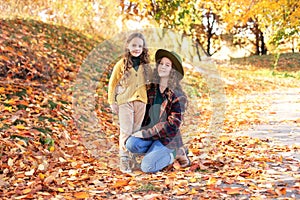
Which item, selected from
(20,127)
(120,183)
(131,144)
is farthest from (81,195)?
(20,127)

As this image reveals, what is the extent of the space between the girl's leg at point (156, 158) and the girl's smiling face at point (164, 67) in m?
0.62

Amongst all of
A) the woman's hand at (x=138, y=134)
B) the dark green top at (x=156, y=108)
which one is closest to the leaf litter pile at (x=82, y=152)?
the woman's hand at (x=138, y=134)

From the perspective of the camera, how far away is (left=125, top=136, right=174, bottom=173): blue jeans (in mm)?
3504

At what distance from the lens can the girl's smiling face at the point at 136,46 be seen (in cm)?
342

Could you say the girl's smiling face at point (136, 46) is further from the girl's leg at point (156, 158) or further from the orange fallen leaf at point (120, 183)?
the orange fallen leaf at point (120, 183)

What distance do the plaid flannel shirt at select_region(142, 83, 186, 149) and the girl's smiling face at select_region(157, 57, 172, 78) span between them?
5.2 inches

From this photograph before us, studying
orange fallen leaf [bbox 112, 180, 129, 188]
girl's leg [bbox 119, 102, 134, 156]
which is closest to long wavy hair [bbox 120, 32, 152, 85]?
girl's leg [bbox 119, 102, 134, 156]

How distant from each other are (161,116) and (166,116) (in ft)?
0.17

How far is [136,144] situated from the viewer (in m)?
3.52

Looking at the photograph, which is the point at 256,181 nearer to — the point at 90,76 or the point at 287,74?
the point at 90,76

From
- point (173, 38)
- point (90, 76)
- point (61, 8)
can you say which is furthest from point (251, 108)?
point (61, 8)

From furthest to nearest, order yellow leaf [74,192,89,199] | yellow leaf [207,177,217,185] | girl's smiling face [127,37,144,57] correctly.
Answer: girl's smiling face [127,37,144,57], yellow leaf [207,177,217,185], yellow leaf [74,192,89,199]

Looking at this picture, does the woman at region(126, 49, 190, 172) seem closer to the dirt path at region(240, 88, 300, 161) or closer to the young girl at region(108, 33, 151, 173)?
the young girl at region(108, 33, 151, 173)

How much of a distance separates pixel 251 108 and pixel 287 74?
32.5 feet
